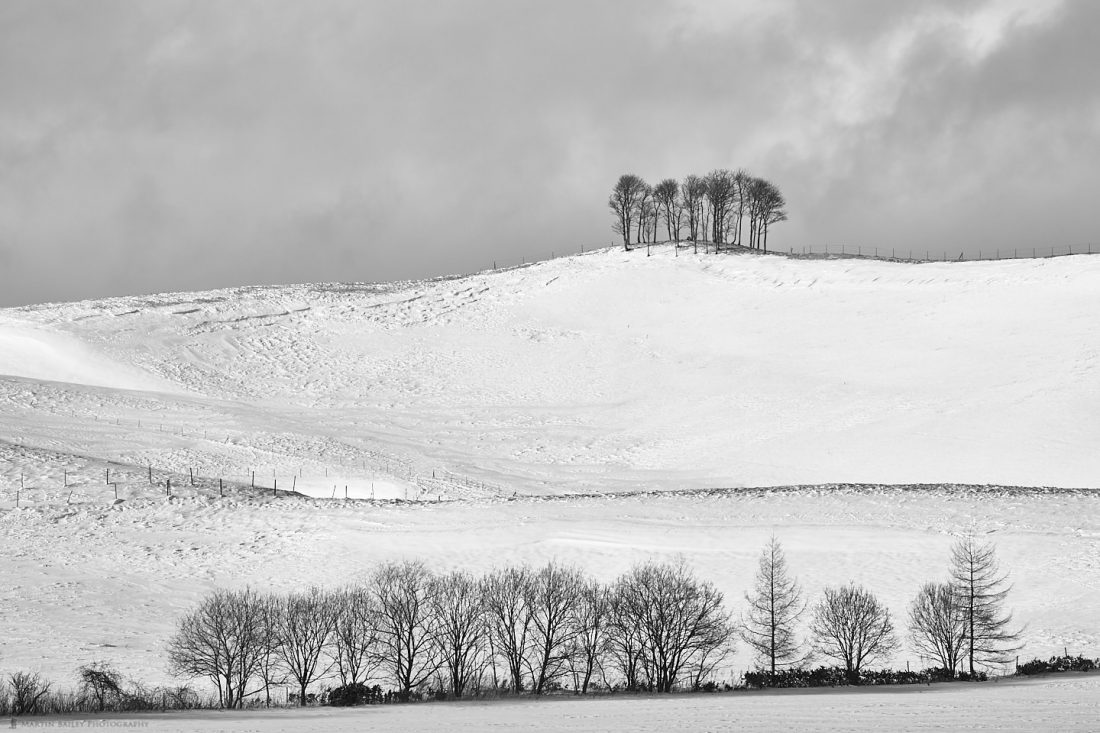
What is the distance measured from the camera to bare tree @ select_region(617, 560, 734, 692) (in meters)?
29.8

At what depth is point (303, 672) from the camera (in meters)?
28.8

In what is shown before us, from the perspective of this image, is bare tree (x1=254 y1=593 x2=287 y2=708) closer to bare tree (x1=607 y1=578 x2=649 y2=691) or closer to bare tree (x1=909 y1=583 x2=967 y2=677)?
bare tree (x1=607 y1=578 x2=649 y2=691)

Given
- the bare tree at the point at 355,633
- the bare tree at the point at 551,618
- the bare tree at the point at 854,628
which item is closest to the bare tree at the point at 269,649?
the bare tree at the point at 355,633

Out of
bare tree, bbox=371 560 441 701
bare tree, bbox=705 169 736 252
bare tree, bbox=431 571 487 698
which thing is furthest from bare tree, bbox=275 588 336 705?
bare tree, bbox=705 169 736 252

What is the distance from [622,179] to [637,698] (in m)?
96.0

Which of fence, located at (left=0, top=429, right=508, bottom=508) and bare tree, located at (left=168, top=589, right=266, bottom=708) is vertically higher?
fence, located at (left=0, top=429, right=508, bottom=508)

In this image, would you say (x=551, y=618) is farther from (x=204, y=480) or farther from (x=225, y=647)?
(x=204, y=480)

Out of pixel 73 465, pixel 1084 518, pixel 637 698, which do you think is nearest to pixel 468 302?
pixel 73 465

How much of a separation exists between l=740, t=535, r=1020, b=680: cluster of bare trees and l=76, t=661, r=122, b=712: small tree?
17029mm

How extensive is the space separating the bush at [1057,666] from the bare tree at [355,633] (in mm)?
18435

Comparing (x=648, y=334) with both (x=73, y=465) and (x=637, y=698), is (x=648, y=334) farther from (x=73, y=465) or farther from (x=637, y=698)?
(x=637, y=698)

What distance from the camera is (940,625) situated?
101 feet

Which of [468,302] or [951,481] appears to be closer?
[951,481]

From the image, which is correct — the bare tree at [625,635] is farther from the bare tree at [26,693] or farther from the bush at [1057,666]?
the bare tree at [26,693]
